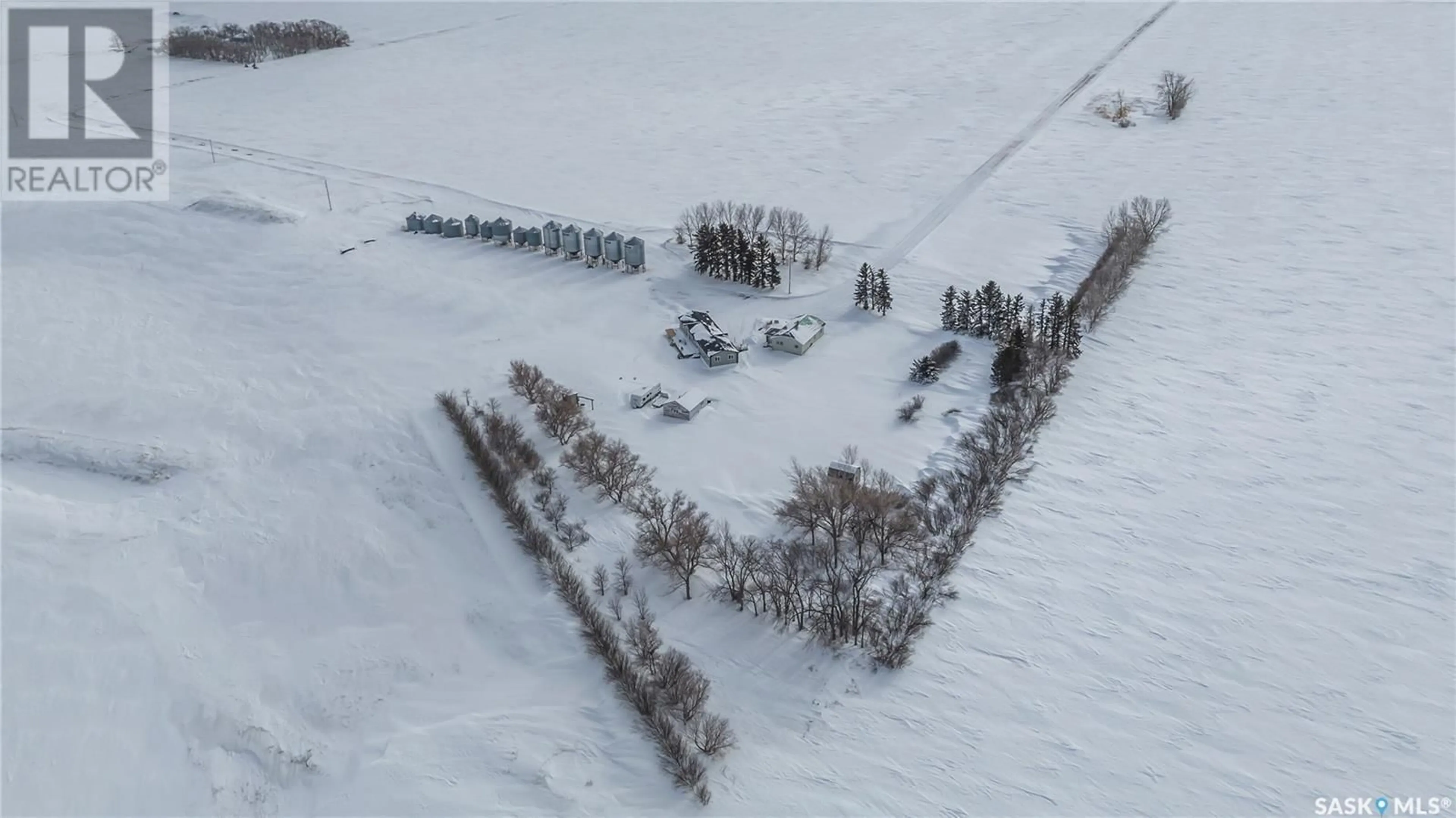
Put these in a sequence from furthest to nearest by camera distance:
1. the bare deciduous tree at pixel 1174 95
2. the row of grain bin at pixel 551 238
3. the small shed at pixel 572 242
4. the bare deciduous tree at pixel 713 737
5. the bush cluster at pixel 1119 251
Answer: the bare deciduous tree at pixel 1174 95, the small shed at pixel 572 242, the row of grain bin at pixel 551 238, the bush cluster at pixel 1119 251, the bare deciduous tree at pixel 713 737

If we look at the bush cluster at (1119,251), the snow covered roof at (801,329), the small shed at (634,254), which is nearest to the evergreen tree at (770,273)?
the snow covered roof at (801,329)

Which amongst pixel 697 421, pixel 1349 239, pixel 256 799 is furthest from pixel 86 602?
pixel 1349 239

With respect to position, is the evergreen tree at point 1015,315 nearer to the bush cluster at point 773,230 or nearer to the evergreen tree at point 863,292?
the evergreen tree at point 863,292

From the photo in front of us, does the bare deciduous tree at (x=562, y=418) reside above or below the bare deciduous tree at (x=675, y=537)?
above

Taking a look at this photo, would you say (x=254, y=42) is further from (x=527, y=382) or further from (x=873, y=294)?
(x=873, y=294)

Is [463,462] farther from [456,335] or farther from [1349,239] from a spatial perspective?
[1349,239]

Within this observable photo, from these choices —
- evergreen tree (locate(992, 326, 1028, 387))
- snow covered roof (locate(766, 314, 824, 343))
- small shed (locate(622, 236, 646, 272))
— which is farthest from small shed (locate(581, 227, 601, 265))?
evergreen tree (locate(992, 326, 1028, 387))
